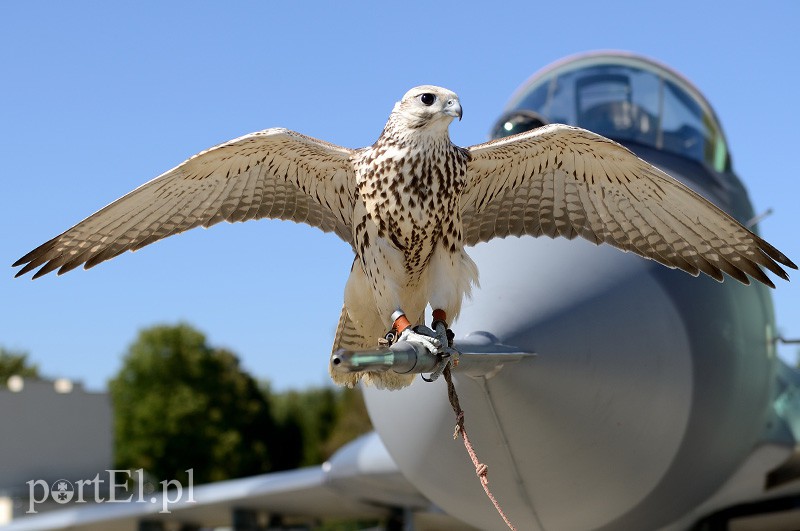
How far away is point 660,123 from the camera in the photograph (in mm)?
6621

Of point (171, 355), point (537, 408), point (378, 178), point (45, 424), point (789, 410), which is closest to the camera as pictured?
point (378, 178)

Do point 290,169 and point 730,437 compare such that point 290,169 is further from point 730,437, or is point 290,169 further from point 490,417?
point 730,437

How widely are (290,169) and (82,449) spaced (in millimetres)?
18388

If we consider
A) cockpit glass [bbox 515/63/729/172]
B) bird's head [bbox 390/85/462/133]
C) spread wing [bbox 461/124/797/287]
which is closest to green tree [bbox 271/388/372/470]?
cockpit glass [bbox 515/63/729/172]

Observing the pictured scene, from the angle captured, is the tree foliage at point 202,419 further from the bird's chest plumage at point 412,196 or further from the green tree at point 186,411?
the bird's chest plumage at point 412,196

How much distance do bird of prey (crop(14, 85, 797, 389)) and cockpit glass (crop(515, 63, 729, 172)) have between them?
2.42 metres

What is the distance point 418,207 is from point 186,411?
40.9 m

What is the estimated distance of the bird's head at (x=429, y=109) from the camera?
10.2 feet

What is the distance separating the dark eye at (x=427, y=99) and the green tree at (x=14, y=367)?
156 feet

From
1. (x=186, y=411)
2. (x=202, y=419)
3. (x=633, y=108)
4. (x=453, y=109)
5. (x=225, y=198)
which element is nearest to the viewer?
(x=453, y=109)

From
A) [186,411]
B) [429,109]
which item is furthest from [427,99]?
[186,411]

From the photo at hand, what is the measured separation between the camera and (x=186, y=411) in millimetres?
42656

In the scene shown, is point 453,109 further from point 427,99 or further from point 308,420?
point 308,420

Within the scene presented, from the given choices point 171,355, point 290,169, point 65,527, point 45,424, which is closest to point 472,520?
point 290,169
